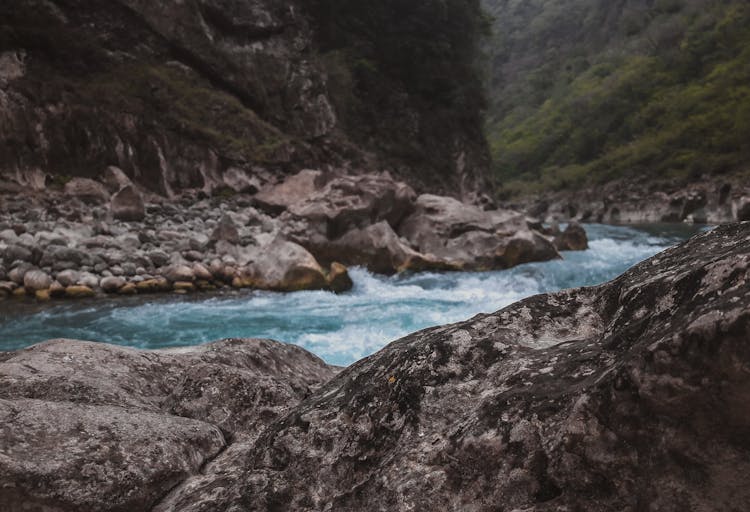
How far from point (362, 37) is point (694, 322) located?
30838mm

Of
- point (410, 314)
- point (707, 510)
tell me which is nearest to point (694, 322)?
point (707, 510)

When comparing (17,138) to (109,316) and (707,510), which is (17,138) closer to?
(109,316)

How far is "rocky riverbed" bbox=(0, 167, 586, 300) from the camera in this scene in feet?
32.6

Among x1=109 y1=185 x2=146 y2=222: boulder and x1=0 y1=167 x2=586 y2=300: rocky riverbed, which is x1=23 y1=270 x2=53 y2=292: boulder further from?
x1=109 y1=185 x2=146 y2=222: boulder

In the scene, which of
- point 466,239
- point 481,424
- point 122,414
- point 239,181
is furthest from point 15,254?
point 239,181

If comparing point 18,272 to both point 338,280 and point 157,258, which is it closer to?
point 157,258

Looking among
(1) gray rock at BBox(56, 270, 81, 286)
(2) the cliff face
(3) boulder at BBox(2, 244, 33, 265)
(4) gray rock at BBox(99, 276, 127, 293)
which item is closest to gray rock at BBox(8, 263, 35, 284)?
(3) boulder at BBox(2, 244, 33, 265)

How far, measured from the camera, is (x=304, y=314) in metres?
9.17

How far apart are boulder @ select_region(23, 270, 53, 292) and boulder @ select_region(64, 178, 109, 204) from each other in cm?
695

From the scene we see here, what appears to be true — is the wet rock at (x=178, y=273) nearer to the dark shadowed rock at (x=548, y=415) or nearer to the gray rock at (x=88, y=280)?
the gray rock at (x=88, y=280)

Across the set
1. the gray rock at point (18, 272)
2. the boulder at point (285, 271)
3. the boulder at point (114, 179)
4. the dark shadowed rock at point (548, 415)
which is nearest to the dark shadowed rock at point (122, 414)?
the dark shadowed rock at point (548, 415)

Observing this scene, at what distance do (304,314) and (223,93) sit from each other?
55.2 ft

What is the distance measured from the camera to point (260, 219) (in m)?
15.5

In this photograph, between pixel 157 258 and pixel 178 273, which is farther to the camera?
pixel 157 258
